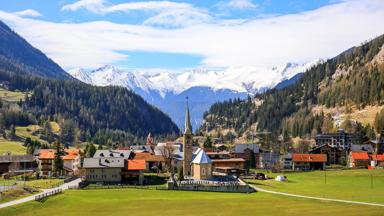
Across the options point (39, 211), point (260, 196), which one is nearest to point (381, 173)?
point (260, 196)

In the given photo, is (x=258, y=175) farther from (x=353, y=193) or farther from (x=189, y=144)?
(x=353, y=193)

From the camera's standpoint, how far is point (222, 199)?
100188 mm

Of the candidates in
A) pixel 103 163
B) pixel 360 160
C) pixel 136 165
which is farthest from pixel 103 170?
pixel 360 160

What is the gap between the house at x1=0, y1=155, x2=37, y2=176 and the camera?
566ft

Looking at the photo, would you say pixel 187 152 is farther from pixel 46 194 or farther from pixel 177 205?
pixel 177 205

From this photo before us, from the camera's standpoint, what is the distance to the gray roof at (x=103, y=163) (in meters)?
132

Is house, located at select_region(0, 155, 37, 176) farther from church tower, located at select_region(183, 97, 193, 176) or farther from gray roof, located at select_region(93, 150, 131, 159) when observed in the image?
church tower, located at select_region(183, 97, 193, 176)

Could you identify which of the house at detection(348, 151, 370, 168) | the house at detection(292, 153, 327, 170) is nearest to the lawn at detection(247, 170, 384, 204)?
the house at detection(292, 153, 327, 170)

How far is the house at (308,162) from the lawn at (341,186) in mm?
29218

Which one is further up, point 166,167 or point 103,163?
point 103,163

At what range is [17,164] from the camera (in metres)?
178

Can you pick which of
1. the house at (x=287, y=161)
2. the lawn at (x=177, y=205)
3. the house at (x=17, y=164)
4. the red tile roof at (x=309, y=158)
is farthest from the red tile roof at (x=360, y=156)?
the house at (x=17, y=164)

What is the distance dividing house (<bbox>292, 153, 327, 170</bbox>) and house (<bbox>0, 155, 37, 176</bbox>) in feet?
293

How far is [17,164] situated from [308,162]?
99103 mm
